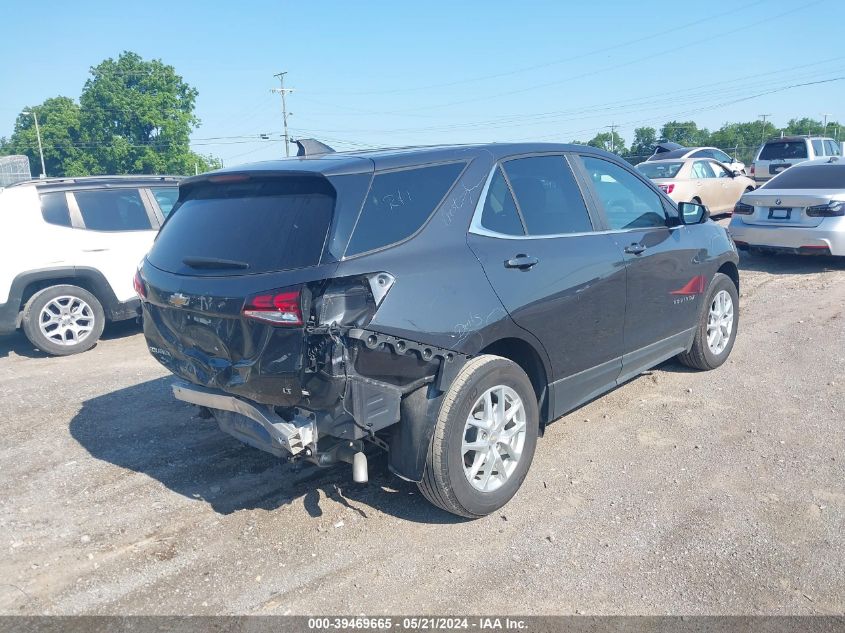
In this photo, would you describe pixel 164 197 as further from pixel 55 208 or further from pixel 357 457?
pixel 357 457

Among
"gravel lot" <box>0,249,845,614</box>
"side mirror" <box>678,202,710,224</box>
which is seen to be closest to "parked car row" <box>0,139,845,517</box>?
"side mirror" <box>678,202,710,224</box>

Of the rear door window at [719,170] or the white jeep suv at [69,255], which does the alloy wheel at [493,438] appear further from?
the rear door window at [719,170]

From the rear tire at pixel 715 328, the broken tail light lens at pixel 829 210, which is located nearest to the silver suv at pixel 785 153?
the broken tail light lens at pixel 829 210

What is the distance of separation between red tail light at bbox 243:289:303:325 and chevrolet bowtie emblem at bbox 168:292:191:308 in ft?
1.70

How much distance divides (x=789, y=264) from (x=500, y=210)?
8.67 m

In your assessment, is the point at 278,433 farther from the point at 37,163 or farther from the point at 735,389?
the point at 37,163

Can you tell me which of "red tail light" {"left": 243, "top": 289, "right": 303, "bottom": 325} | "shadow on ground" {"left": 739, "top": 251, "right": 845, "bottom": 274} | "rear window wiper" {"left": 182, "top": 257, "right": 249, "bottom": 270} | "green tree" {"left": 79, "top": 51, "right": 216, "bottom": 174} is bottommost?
"shadow on ground" {"left": 739, "top": 251, "right": 845, "bottom": 274}

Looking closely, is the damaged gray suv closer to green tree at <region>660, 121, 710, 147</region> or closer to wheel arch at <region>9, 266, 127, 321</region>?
wheel arch at <region>9, 266, 127, 321</region>

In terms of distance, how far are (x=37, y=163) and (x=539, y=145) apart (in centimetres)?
9141

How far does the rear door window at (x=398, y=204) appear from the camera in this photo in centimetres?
330

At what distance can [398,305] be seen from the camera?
3277mm

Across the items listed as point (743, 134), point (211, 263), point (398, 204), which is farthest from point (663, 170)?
point (743, 134)

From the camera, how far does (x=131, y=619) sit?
3.03 m

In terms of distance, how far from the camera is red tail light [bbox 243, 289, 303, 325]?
10.2 feet
